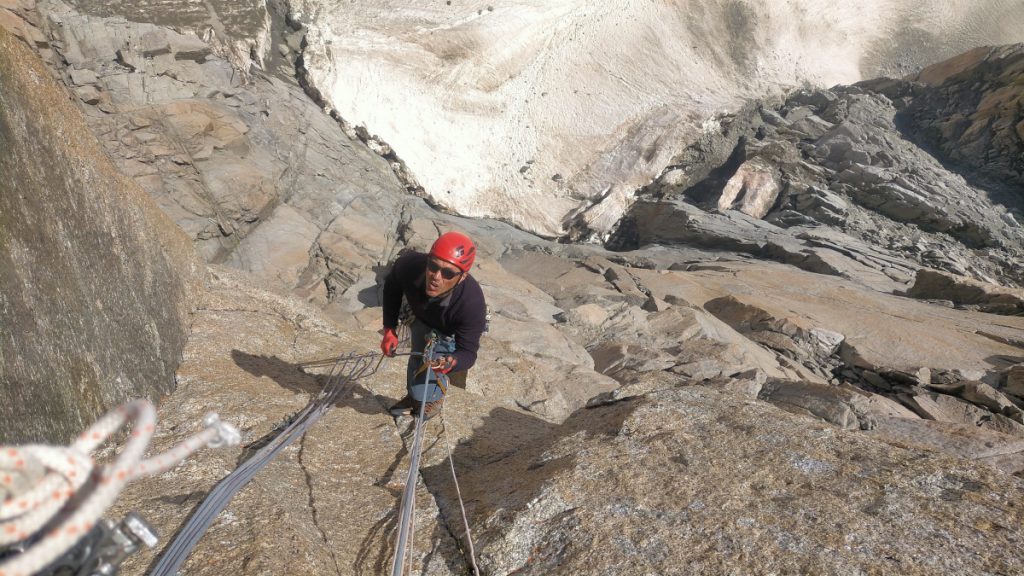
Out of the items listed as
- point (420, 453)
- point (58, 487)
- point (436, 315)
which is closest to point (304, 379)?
point (436, 315)

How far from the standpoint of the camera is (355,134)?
80.9ft

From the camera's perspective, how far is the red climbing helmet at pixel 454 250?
4.10m

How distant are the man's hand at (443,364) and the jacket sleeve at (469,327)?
5cm

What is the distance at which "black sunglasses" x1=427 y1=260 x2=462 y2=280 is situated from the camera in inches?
164

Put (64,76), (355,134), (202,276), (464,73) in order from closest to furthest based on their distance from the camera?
1. (202,276)
2. (64,76)
3. (355,134)
4. (464,73)

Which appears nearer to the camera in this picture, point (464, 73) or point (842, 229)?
point (842, 229)

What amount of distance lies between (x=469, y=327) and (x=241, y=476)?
6.66 feet

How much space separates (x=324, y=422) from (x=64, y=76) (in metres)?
16.1

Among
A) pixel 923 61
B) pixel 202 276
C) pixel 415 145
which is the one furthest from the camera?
pixel 923 61

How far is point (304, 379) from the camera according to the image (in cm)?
540

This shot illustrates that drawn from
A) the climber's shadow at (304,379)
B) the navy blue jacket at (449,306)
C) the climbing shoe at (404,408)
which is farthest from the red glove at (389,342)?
the climber's shadow at (304,379)

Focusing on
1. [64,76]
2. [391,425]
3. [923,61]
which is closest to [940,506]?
[391,425]

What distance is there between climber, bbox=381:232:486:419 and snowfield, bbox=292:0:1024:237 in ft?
75.9

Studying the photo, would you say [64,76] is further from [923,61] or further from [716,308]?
[923,61]
